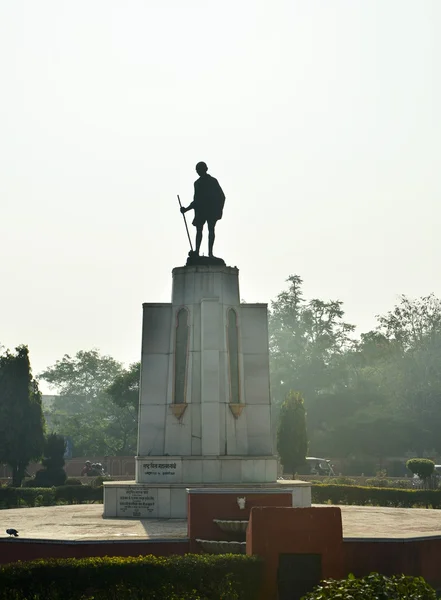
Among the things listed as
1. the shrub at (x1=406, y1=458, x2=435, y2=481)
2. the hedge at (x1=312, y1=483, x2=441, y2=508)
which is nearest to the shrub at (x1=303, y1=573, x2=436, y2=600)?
the hedge at (x1=312, y1=483, x2=441, y2=508)

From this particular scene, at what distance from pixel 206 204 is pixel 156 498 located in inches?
351

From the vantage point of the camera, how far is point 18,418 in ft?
→ 162

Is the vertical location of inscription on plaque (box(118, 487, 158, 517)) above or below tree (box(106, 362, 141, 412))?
below

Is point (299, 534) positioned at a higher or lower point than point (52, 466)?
lower

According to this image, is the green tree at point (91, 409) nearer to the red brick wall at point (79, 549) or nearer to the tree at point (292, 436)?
the tree at point (292, 436)

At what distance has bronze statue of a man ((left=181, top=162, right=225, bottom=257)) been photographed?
88.2 ft

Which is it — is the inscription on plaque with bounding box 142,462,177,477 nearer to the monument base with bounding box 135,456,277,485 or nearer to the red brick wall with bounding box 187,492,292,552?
the monument base with bounding box 135,456,277,485

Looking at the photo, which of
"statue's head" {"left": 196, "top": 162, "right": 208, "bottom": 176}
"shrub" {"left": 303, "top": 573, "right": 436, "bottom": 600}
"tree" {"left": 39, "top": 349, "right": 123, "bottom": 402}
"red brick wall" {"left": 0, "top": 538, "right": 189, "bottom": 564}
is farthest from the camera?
"tree" {"left": 39, "top": 349, "right": 123, "bottom": 402}

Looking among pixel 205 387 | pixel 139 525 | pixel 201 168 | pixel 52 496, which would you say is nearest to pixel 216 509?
pixel 139 525

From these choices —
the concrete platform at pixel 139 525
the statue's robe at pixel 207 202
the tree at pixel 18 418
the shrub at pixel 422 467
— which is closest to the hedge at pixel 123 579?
the concrete platform at pixel 139 525

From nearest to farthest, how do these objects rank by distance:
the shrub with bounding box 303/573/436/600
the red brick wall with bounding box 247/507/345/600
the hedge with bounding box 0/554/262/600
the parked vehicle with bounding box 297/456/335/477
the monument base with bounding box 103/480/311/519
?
the shrub with bounding box 303/573/436/600 < the hedge with bounding box 0/554/262/600 < the red brick wall with bounding box 247/507/345/600 < the monument base with bounding box 103/480/311/519 < the parked vehicle with bounding box 297/456/335/477

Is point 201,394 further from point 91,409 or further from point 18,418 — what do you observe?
point 91,409

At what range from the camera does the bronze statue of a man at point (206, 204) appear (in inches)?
1059

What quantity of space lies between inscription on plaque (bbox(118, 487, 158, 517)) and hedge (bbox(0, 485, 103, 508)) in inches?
400
